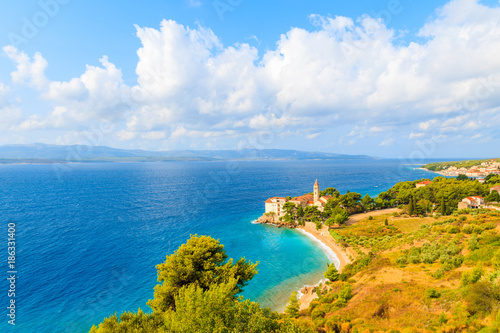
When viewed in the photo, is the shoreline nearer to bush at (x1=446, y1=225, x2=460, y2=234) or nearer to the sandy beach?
the sandy beach

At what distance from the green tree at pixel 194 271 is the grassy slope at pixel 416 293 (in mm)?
8464

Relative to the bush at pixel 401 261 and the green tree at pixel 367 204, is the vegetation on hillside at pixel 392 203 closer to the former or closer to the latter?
the green tree at pixel 367 204

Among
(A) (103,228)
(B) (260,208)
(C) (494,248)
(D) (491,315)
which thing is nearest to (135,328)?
(D) (491,315)

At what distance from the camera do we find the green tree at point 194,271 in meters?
17.6

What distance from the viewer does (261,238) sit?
51.3 meters

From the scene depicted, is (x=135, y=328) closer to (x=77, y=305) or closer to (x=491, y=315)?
(x=77, y=305)

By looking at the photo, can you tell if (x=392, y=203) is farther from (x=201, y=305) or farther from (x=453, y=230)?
(x=201, y=305)

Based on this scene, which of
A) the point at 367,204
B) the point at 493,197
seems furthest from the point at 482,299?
the point at 493,197

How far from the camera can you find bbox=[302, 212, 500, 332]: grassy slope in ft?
51.6

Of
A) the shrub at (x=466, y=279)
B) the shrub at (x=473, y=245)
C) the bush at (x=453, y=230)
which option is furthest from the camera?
the bush at (x=453, y=230)

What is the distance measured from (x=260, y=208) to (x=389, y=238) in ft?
134

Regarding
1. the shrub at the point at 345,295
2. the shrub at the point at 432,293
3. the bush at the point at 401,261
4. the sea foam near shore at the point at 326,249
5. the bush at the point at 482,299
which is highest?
the bush at the point at 482,299

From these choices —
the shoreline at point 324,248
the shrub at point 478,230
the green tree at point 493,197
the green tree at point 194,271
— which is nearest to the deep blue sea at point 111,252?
the shoreline at point 324,248

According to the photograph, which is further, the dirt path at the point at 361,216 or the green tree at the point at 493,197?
the green tree at the point at 493,197
